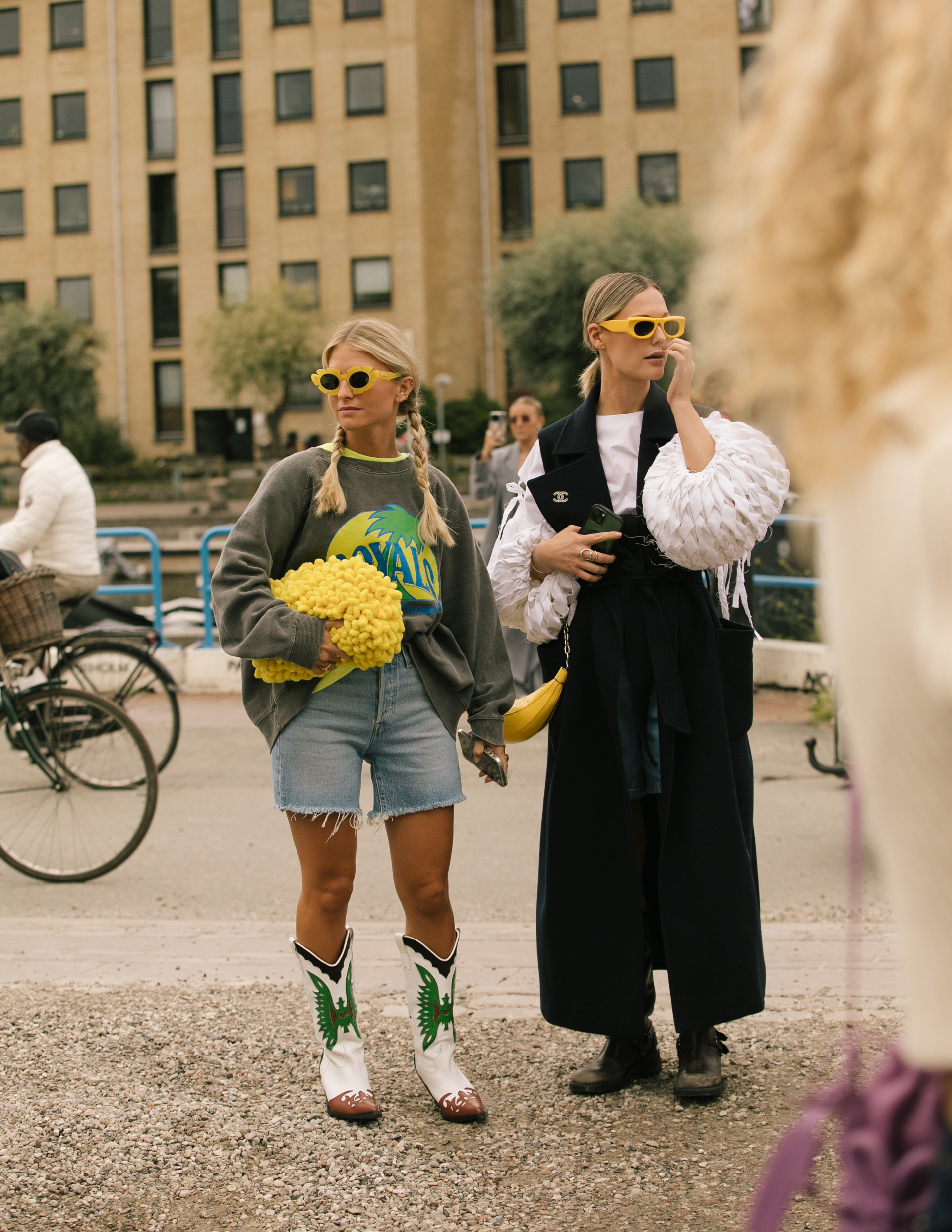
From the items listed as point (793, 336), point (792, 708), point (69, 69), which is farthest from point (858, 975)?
point (69, 69)

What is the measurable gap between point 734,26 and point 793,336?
5710 centimetres

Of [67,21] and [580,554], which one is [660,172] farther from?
[580,554]

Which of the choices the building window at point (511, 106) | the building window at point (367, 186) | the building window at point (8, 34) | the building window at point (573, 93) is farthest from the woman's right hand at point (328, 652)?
the building window at point (8, 34)

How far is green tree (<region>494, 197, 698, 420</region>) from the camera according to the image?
48.3 m

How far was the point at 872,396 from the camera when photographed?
1.14 m

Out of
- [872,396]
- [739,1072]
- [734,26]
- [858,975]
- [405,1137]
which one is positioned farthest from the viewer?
[734,26]

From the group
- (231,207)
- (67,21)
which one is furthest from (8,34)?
(231,207)

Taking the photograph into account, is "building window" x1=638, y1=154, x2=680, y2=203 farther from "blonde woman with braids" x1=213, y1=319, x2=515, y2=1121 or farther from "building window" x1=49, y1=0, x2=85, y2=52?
"blonde woman with braids" x1=213, y1=319, x2=515, y2=1121

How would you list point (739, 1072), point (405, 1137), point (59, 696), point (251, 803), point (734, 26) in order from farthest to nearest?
point (734, 26) < point (251, 803) < point (59, 696) < point (739, 1072) < point (405, 1137)

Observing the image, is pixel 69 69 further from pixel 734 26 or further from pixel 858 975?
pixel 858 975

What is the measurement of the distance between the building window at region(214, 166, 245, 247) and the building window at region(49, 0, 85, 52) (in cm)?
845

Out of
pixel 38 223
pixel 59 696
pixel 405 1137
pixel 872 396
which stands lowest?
pixel 405 1137

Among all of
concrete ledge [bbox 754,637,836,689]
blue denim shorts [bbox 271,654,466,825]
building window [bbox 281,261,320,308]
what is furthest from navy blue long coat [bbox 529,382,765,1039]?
building window [bbox 281,261,320,308]

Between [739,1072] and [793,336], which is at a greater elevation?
[793,336]
